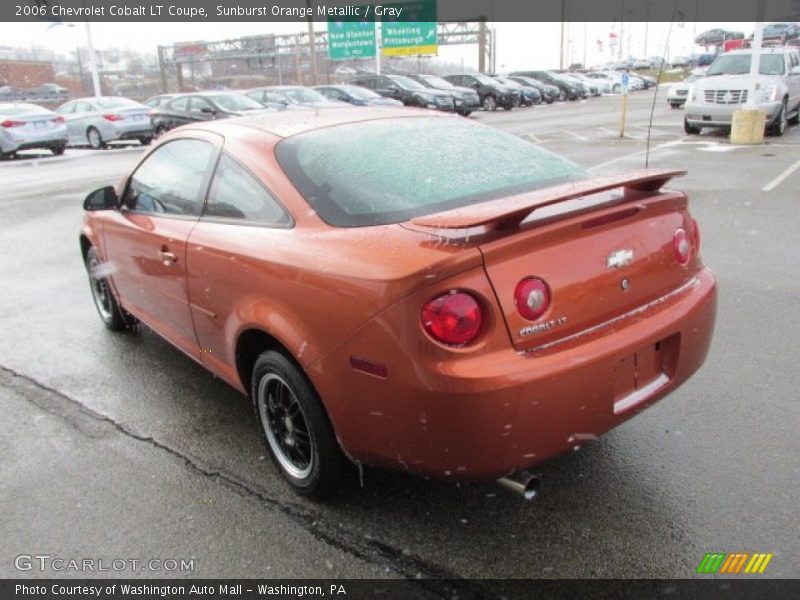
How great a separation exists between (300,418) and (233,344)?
491 mm

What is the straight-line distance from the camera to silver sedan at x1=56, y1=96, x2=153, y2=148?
21.3 metres

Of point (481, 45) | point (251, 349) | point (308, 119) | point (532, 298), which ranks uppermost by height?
point (481, 45)

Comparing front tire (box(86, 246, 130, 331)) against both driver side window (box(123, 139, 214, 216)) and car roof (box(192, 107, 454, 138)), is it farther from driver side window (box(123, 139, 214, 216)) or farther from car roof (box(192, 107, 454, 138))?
car roof (box(192, 107, 454, 138))

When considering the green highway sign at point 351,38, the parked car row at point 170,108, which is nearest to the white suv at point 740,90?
the parked car row at point 170,108

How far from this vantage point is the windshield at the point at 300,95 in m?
22.3

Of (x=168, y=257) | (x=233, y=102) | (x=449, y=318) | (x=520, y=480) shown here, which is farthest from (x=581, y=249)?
(x=233, y=102)

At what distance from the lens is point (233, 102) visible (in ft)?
63.8

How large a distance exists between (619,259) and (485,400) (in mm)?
814

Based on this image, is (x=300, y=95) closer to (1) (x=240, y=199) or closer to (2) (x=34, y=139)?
(2) (x=34, y=139)

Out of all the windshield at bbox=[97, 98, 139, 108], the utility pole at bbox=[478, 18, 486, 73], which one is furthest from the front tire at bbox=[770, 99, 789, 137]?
the utility pole at bbox=[478, 18, 486, 73]

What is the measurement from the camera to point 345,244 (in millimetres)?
2553

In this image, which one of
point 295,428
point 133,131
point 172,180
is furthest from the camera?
point 133,131

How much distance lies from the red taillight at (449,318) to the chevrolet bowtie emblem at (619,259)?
0.63 meters

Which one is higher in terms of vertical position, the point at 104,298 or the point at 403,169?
the point at 403,169
